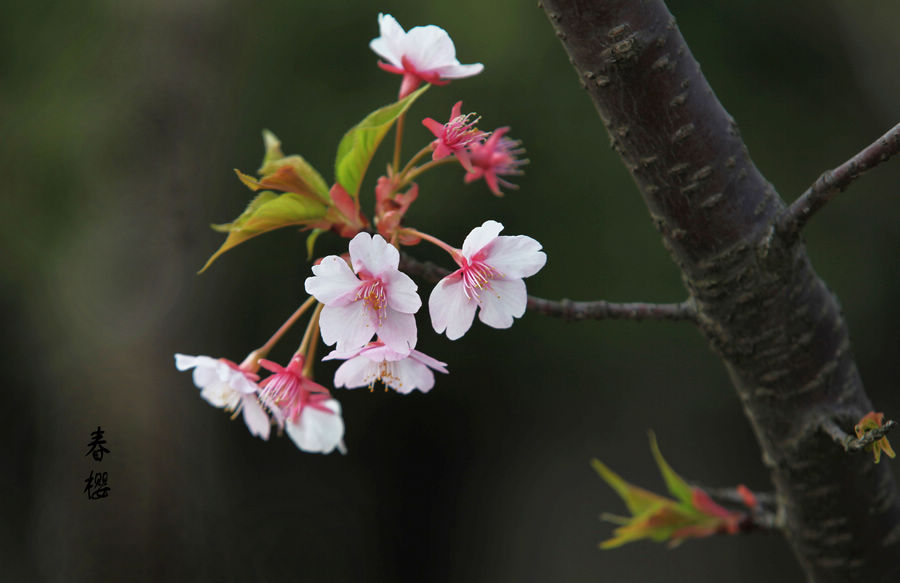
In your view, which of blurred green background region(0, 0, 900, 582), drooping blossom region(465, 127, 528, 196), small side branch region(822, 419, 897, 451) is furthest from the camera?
blurred green background region(0, 0, 900, 582)

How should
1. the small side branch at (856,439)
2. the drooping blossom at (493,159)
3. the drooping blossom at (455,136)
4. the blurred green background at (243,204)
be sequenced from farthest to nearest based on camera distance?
the blurred green background at (243,204) < the drooping blossom at (493,159) < the drooping blossom at (455,136) < the small side branch at (856,439)

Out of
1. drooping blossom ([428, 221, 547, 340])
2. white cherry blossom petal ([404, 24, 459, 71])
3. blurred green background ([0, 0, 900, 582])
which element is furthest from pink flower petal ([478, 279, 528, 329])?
blurred green background ([0, 0, 900, 582])

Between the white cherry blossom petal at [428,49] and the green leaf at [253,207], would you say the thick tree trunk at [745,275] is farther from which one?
the green leaf at [253,207]

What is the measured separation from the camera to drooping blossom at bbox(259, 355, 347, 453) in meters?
0.61

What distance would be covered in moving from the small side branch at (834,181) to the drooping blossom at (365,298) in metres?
0.30

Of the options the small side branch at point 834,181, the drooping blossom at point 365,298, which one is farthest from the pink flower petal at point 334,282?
the small side branch at point 834,181

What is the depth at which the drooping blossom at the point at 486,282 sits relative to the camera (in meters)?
0.54

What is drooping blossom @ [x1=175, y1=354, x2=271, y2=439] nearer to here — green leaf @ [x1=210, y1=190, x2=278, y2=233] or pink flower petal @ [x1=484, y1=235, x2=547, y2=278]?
green leaf @ [x1=210, y1=190, x2=278, y2=233]

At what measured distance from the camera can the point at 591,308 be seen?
0.70m

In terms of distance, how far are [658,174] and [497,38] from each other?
210 cm

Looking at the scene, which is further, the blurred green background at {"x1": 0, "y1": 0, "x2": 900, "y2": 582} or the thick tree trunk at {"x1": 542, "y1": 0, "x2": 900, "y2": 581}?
the blurred green background at {"x1": 0, "y1": 0, "x2": 900, "y2": 582}

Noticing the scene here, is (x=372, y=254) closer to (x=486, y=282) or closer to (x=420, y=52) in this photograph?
(x=486, y=282)

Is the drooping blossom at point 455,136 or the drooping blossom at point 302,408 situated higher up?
the drooping blossom at point 455,136

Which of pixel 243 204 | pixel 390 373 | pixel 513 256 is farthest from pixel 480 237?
pixel 243 204
